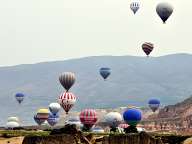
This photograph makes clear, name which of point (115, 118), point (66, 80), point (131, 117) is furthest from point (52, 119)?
point (131, 117)

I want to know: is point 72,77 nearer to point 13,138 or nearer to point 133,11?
point 133,11

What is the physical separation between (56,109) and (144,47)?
47.2m

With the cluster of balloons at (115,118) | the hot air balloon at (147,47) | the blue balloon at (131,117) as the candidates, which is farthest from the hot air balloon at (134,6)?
the blue balloon at (131,117)

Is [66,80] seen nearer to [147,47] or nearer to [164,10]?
[147,47]

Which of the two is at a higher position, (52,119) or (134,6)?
(134,6)

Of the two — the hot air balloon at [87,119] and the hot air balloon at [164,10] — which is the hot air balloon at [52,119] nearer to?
the hot air balloon at [87,119]

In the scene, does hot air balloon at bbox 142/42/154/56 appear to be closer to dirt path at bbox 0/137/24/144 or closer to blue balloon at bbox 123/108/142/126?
blue balloon at bbox 123/108/142/126

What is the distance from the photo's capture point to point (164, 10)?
114125 millimetres

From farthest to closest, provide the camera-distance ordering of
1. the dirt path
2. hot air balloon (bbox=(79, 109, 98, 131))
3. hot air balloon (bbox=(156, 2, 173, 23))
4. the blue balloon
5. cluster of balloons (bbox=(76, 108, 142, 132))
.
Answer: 1. hot air balloon (bbox=(156, 2, 173, 23))
2. hot air balloon (bbox=(79, 109, 98, 131))
3. cluster of balloons (bbox=(76, 108, 142, 132))
4. the blue balloon
5. the dirt path

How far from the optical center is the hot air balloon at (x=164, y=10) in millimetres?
113250

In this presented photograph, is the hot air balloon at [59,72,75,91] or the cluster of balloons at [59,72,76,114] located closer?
the cluster of balloons at [59,72,76,114]

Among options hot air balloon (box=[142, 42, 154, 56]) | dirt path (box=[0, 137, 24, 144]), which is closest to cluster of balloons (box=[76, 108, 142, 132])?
hot air balloon (box=[142, 42, 154, 56])

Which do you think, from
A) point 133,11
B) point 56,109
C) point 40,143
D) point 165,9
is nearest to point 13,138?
point 40,143

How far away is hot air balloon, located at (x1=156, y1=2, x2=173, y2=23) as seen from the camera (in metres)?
113
